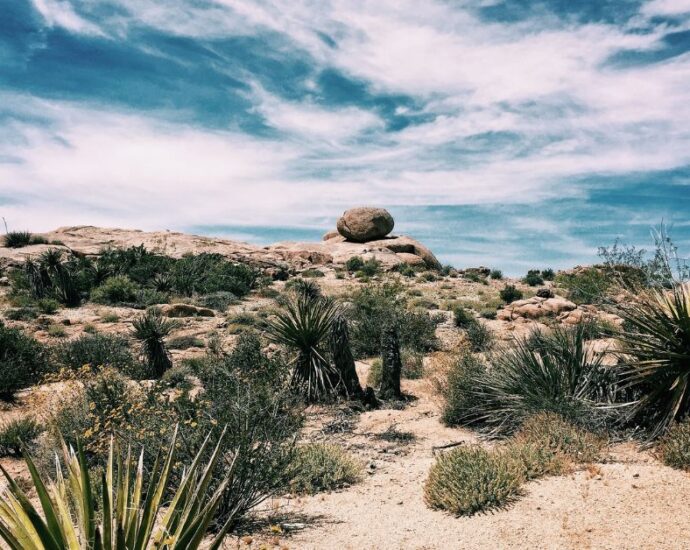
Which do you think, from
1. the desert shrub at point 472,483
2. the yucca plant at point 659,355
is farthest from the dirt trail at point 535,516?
the yucca plant at point 659,355

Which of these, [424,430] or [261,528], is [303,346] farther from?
[261,528]

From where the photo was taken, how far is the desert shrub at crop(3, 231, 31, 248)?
3384 cm

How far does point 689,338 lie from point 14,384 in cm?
1320

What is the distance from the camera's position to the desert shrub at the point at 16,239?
3384 cm

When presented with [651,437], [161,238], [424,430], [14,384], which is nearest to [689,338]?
[651,437]

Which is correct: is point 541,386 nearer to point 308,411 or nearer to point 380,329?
point 308,411

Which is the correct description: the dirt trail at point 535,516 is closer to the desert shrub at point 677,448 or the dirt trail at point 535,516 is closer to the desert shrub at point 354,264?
the desert shrub at point 677,448

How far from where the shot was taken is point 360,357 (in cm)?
1598

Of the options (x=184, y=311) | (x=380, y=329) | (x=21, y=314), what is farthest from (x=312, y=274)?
(x=380, y=329)

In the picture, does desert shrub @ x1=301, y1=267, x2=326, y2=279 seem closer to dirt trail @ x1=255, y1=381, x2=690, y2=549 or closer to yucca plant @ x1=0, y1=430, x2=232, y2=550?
dirt trail @ x1=255, y1=381, x2=690, y2=549

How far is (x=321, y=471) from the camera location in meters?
7.28

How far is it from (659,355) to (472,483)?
3.48 metres

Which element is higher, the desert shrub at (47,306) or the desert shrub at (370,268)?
the desert shrub at (370,268)

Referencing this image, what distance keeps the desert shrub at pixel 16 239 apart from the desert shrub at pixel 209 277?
10.2m
